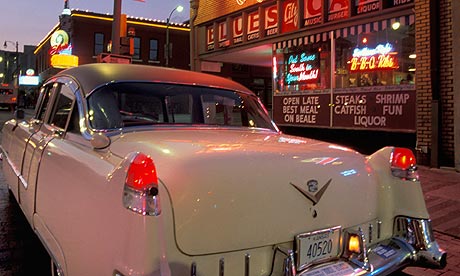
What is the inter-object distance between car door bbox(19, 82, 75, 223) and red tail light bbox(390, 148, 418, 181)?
2.48 metres

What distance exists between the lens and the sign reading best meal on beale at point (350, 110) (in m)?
8.99

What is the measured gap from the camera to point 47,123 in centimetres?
391

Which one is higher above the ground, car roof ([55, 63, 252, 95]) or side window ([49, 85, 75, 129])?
car roof ([55, 63, 252, 95])

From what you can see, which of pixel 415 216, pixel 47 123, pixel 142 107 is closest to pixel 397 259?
pixel 415 216

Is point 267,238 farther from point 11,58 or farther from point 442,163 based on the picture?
point 11,58

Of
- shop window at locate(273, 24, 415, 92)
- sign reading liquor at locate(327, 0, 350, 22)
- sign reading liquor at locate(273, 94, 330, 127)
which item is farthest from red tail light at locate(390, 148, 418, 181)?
sign reading liquor at locate(327, 0, 350, 22)

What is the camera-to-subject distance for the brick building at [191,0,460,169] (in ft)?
26.9

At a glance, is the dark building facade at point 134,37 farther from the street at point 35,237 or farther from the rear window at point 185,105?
the rear window at point 185,105

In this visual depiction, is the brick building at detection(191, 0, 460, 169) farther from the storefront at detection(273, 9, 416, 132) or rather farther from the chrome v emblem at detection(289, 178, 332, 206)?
the chrome v emblem at detection(289, 178, 332, 206)

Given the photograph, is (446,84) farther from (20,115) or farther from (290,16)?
(20,115)

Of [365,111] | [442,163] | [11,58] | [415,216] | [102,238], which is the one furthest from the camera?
[11,58]

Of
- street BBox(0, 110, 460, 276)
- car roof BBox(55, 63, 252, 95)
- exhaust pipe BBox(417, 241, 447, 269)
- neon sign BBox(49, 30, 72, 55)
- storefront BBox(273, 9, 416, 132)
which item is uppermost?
neon sign BBox(49, 30, 72, 55)

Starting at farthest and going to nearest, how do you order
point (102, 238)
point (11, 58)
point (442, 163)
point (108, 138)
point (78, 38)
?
point (11, 58) < point (78, 38) < point (442, 163) < point (108, 138) < point (102, 238)

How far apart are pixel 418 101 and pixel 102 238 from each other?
788 centimetres
